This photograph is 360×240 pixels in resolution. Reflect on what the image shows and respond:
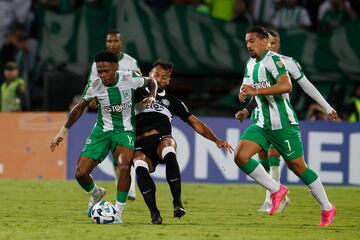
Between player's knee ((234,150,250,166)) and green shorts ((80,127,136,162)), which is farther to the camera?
player's knee ((234,150,250,166))

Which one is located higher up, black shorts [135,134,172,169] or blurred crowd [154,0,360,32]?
blurred crowd [154,0,360,32]

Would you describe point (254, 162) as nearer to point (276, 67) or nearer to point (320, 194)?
point (320, 194)

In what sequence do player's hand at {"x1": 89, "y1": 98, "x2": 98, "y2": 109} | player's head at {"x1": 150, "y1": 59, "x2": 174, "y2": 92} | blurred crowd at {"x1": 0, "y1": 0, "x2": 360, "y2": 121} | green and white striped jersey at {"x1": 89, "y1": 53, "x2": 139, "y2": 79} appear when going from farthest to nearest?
blurred crowd at {"x1": 0, "y1": 0, "x2": 360, "y2": 121}, green and white striped jersey at {"x1": 89, "y1": 53, "x2": 139, "y2": 79}, player's head at {"x1": 150, "y1": 59, "x2": 174, "y2": 92}, player's hand at {"x1": 89, "y1": 98, "x2": 98, "y2": 109}

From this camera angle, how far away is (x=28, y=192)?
14344 millimetres

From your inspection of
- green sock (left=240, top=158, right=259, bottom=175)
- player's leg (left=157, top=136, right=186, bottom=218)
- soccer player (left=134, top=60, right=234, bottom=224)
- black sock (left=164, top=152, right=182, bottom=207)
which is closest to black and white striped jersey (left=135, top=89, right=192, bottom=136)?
soccer player (left=134, top=60, right=234, bottom=224)

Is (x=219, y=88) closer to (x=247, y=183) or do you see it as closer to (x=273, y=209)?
(x=247, y=183)

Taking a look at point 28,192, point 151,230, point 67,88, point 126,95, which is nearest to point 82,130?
point 67,88

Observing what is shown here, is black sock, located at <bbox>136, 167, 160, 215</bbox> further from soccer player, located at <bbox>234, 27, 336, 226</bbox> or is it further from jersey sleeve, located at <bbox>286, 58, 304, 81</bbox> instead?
jersey sleeve, located at <bbox>286, 58, 304, 81</bbox>

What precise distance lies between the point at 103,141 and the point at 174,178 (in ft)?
2.75

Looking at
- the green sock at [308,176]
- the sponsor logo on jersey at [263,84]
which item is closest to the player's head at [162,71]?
the sponsor logo on jersey at [263,84]

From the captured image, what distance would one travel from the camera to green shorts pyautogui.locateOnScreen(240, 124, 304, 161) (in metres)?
10.5

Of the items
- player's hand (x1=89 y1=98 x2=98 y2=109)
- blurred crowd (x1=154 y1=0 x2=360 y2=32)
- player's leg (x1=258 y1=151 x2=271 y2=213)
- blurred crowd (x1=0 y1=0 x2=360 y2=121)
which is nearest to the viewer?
player's hand (x1=89 y1=98 x2=98 y2=109)

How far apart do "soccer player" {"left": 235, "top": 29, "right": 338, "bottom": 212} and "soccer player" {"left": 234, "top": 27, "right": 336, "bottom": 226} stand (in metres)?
0.14

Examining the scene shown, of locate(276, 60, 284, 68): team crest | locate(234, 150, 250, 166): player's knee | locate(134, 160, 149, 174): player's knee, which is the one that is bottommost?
locate(134, 160, 149, 174): player's knee
